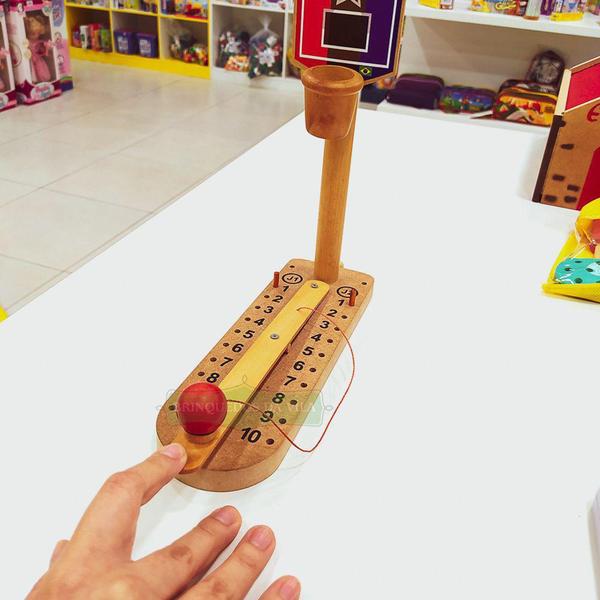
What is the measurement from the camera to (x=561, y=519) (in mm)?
512

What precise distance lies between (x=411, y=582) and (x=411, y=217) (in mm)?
646

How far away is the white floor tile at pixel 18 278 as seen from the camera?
76.6 inches

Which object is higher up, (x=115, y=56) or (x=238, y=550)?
(x=238, y=550)

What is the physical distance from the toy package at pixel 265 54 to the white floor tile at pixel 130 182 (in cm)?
137

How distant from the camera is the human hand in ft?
1.25

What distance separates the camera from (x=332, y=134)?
625mm

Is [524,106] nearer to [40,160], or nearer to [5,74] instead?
[40,160]

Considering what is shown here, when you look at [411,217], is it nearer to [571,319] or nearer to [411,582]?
[571,319]

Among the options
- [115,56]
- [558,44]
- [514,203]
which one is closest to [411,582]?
[514,203]

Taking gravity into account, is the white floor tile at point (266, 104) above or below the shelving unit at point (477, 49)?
below

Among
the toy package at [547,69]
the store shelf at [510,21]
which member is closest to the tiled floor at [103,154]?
the store shelf at [510,21]

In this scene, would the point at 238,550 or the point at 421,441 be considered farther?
the point at 421,441

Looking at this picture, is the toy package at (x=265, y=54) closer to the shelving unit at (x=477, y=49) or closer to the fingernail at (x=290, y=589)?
the shelving unit at (x=477, y=49)

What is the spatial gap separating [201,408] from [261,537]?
108 millimetres
